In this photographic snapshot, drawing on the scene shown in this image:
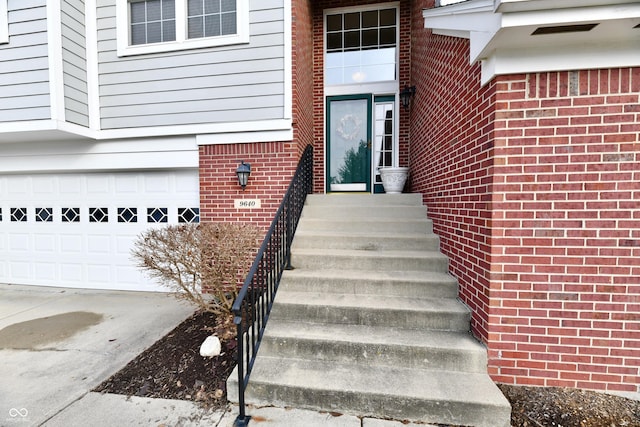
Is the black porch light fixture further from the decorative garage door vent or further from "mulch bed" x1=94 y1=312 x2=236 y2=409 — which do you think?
"mulch bed" x1=94 y1=312 x2=236 y2=409

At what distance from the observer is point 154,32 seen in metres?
4.29

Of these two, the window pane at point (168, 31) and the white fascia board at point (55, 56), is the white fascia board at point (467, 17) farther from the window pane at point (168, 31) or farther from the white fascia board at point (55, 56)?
the white fascia board at point (55, 56)

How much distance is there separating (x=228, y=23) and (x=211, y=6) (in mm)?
354

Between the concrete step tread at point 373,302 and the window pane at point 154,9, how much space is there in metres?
4.49

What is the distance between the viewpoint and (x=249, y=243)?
3.21 metres

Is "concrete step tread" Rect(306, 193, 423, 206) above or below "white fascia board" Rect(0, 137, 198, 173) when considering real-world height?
below

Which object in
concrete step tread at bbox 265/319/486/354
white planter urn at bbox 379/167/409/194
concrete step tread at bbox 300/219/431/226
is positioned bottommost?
concrete step tread at bbox 265/319/486/354

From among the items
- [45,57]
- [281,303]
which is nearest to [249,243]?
[281,303]

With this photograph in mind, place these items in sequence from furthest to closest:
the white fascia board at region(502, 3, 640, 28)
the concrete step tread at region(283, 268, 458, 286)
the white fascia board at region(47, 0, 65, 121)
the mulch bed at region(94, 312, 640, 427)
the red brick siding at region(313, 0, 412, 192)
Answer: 1. the red brick siding at region(313, 0, 412, 192)
2. the white fascia board at region(47, 0, 65, 121)
3. the concrete step tread at region(283, 268, 458, 286)
4. the mulch bed at region(94, 312, 640, 427)
5. the white fascia board at region(502, 3, 640, 28)

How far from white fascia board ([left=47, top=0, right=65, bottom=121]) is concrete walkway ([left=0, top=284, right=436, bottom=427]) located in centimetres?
272

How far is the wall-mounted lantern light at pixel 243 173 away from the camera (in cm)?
397

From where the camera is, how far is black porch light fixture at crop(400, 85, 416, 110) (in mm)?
4755

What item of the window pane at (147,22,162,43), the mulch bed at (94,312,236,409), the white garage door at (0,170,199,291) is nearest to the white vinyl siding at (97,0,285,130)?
the window pane at (147,22,162,43)

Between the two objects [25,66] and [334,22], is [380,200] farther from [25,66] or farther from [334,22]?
[25,66]
